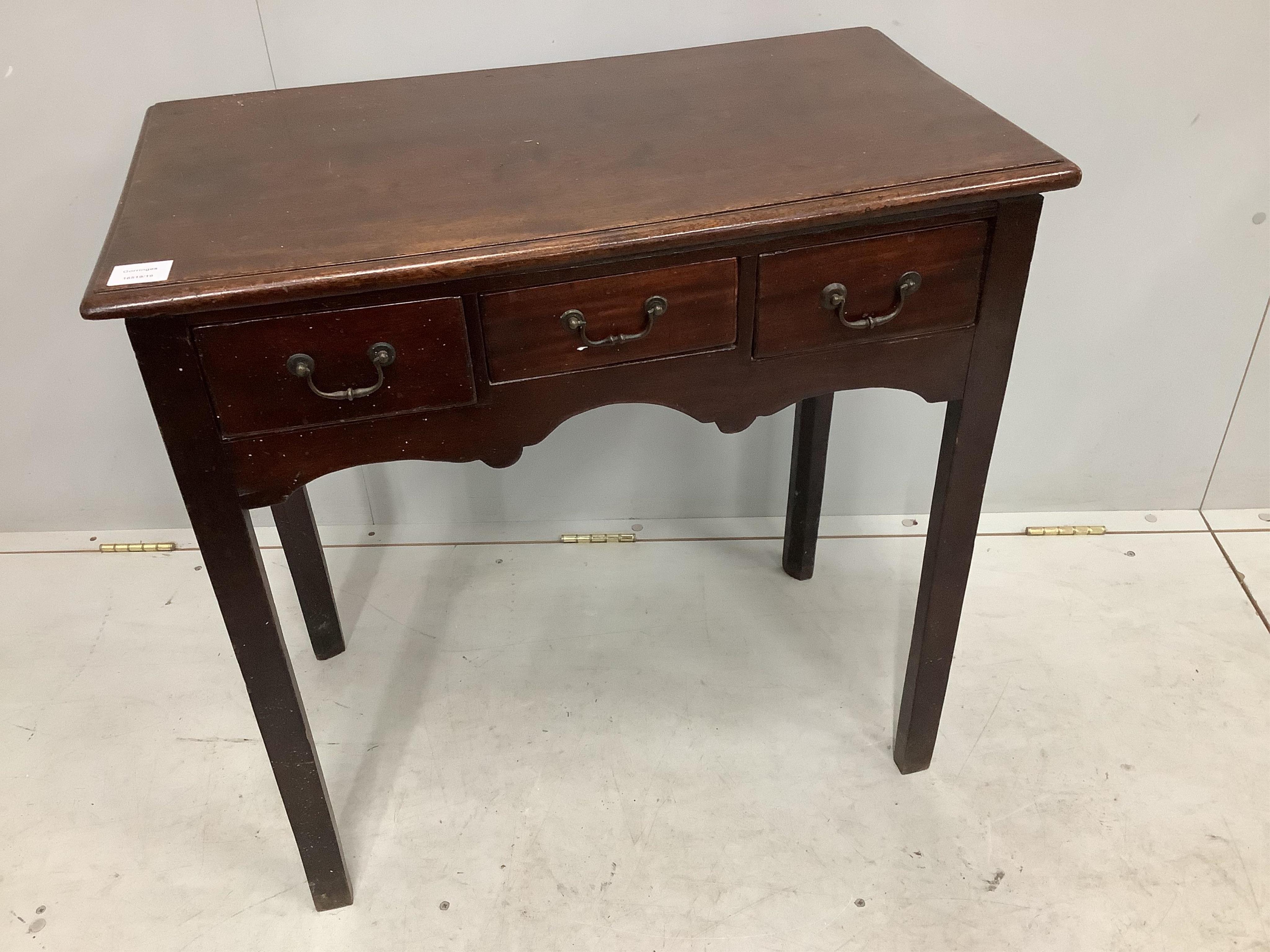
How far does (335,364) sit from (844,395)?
3.74 feet

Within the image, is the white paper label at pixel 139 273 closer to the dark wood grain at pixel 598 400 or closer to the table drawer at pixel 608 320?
the dark wood grain at pixel 598 400

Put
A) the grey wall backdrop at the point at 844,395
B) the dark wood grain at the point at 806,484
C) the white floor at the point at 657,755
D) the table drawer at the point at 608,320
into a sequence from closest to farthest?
the table drawer at the point at 608,320, the white floor at the point at 657,755, the grey wall backdrop at the point at 844,395, the dark wood grain at the point at 806,484

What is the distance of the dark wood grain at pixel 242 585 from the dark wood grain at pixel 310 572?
0.41 m

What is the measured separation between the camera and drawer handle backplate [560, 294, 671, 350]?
3.64 feet

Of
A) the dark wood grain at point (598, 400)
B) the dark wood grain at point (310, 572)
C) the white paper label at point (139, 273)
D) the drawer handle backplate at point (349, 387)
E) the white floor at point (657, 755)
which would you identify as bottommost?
the white floor at point (657, 755)

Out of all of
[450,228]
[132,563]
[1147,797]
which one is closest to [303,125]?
[450,228]

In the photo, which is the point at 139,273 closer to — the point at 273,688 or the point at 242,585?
the point at 242,585

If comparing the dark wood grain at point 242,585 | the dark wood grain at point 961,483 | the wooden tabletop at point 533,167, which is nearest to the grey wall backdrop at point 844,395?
the wooden tabletop at point 533,167

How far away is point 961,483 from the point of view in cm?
135

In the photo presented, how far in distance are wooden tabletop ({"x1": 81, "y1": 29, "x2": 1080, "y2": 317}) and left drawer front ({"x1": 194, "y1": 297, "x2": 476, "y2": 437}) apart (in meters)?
0.05

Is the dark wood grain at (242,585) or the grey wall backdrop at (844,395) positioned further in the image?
the grey wall backdrop at (844,395)

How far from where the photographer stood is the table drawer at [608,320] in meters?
1.10

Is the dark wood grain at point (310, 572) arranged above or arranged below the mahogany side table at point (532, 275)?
below

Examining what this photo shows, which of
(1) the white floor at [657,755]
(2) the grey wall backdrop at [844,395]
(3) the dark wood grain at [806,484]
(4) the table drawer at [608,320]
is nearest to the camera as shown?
(4) the table drawer at [608,320]
